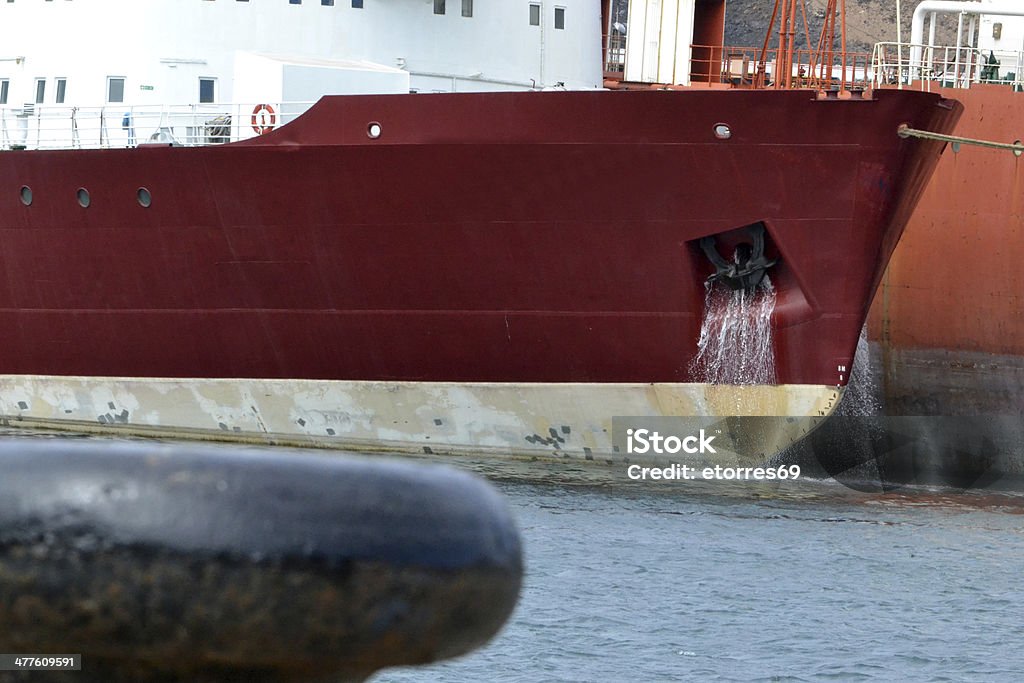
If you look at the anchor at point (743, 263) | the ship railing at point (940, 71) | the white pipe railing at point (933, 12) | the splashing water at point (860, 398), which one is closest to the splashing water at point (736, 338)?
the anchor at point (743, 263)

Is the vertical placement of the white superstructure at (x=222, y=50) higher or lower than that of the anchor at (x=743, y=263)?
higher

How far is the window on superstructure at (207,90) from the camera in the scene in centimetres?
→ 1869

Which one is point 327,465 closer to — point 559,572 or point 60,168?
point 559,572

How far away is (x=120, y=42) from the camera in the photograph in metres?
18.7

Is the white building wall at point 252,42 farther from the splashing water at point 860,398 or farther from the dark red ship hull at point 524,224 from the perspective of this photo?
the splashing water at point 860,398

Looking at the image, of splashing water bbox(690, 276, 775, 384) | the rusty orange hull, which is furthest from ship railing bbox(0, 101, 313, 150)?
the rusty orange hull

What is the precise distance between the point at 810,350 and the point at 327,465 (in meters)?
13.9

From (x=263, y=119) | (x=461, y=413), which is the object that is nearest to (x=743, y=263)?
(x=461, y=413)

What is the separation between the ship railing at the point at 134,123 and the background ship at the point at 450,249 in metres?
0.08

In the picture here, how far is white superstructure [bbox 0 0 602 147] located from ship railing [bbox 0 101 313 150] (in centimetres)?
3

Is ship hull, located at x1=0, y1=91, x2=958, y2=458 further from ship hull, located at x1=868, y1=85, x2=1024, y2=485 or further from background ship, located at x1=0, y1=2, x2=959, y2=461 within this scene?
ship hull, located at x1=868, y1=85, x2=1024, y2=485

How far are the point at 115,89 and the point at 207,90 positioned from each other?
120cm

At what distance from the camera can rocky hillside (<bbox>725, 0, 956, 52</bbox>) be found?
190 ft

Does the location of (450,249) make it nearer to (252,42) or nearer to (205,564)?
(252,42)
